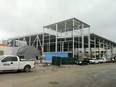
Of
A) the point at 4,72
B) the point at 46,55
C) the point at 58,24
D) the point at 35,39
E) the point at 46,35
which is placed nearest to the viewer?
the point at 4,72

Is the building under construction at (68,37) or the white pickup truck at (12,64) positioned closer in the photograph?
the white pickup truck at (12,64)

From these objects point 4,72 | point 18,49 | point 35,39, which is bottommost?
point 4,72

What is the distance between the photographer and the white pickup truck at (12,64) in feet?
61.6

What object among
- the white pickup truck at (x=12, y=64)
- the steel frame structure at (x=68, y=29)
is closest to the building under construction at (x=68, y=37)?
the steel frame structure at (x=68, y=29)

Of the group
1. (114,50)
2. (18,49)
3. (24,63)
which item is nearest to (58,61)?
(18,49)

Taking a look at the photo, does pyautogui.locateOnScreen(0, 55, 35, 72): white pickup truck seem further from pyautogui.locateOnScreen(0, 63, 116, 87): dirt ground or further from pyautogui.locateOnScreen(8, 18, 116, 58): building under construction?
pyautogui.locateOnScreen(8, 18, 116, 58): building under construction

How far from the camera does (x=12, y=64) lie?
19.3 meters

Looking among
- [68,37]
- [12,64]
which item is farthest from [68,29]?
[12,64]

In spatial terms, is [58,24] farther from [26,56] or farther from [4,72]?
[4,72]

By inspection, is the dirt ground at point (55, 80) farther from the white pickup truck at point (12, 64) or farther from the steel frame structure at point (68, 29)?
the steel frame structure at point (68, 29)

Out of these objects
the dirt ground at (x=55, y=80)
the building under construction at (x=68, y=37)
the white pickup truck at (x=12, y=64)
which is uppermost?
the building under construction at (x=68, y=37)

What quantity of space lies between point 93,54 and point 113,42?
17250 mm

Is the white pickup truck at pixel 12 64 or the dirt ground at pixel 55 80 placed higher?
the white pickup truck at pixel 12 64

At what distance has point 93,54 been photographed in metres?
64.6
